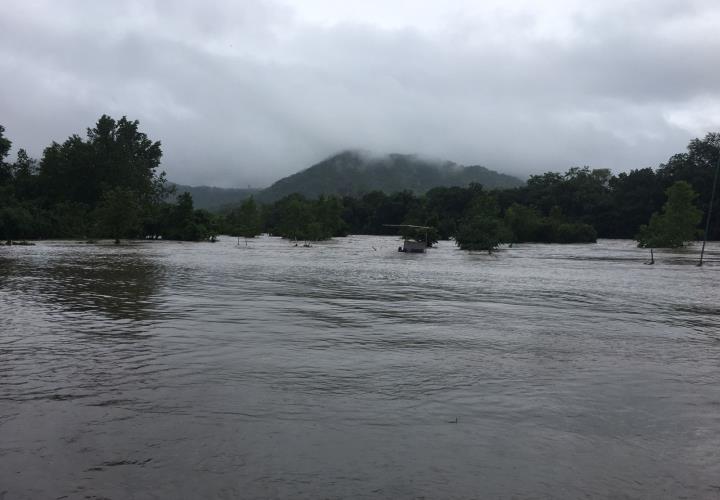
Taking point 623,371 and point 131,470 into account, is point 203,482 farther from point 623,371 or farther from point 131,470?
point 623,371

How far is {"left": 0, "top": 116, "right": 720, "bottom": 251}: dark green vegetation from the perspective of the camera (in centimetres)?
8006

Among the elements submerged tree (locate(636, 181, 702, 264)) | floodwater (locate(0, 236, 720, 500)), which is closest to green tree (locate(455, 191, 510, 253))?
submerged tree (locate(636, 181, 702, 264))

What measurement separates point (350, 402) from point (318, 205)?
401 feet

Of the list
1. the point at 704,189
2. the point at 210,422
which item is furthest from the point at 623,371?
the point at 704,189

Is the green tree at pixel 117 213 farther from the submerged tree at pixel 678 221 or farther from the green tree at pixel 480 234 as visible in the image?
the submerged tree at pixel 678 221

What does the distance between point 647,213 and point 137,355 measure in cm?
13868

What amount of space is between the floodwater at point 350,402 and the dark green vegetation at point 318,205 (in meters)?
55.6

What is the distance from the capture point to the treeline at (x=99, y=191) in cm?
8044

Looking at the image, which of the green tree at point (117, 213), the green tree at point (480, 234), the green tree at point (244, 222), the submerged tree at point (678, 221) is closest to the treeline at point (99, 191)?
the green tree at point (117, 213)

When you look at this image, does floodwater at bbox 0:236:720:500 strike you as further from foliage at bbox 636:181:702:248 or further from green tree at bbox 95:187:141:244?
foliage at bbox 636:181:702:248

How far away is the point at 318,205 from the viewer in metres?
130

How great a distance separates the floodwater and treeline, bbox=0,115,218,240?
70.1m

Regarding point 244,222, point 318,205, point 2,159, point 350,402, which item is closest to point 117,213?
point 2,159

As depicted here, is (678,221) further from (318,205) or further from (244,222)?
(244,222)
